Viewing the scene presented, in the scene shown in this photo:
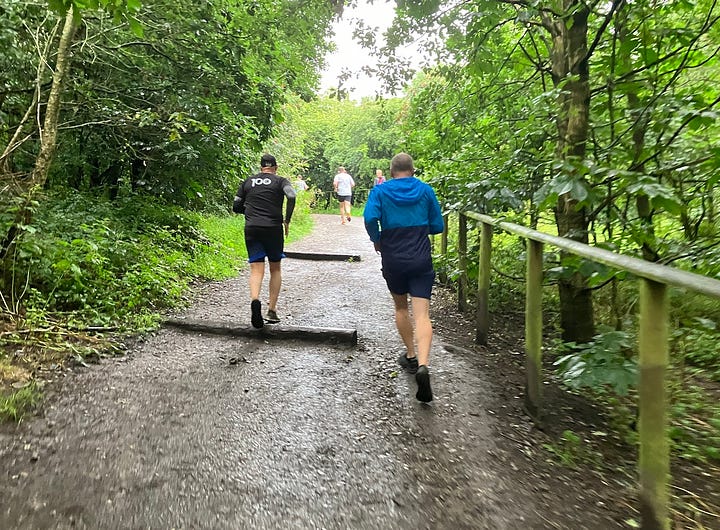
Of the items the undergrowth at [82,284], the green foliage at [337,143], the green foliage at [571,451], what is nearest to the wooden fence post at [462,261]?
the green foliage at [571,451]

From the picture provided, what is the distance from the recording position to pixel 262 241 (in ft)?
18.6

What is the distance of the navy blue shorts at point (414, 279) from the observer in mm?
4199

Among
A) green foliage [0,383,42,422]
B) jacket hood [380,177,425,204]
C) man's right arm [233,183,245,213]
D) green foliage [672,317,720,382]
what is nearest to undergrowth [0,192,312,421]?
green foliage [0,383,42,422]

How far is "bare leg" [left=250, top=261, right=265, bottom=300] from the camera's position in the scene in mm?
5452

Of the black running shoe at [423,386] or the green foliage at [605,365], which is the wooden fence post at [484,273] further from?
the green foliage at [605,365]

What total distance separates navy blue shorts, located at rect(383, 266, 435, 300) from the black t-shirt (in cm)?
188

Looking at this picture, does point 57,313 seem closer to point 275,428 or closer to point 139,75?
point 275,428

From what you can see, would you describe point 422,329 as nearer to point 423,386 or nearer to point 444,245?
point 423,386

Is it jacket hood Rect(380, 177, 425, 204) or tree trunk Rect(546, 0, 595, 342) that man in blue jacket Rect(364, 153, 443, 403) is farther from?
tree trunk Rect(546, 0, 595, 342)

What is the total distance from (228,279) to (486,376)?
512 cm

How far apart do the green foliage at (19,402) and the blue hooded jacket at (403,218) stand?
2612 mm

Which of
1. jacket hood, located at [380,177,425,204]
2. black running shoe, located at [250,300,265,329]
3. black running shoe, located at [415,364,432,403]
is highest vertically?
jacket hood, located at [380,177,425,204]

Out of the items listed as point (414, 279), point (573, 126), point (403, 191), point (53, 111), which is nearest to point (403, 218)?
point (403, 191)

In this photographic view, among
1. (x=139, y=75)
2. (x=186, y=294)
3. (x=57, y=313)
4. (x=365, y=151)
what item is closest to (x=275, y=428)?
(x=57, y=313)
